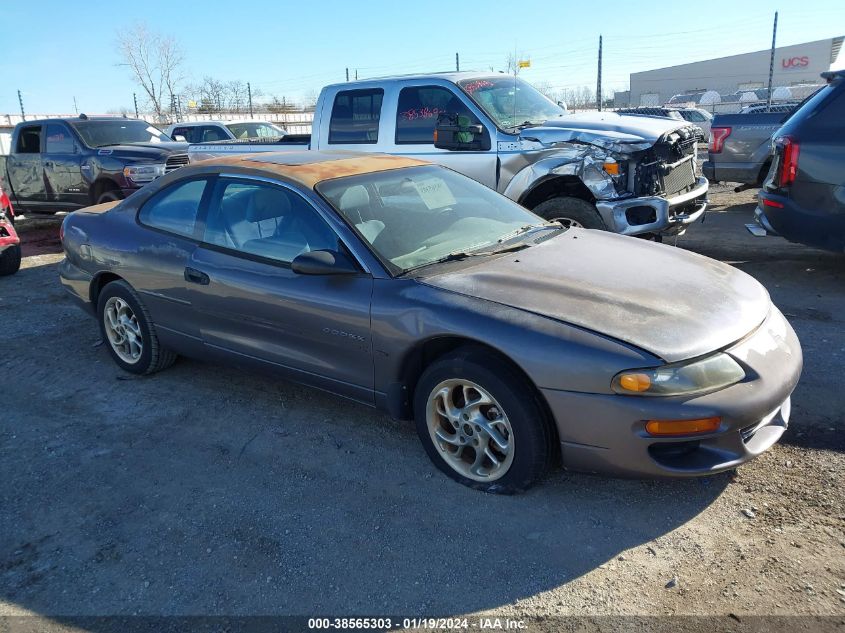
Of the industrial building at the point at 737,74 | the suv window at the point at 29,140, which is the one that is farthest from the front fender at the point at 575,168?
the industrial building at the point at 737,74

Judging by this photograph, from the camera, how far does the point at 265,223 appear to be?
13.1 ft

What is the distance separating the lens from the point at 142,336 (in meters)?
4.73

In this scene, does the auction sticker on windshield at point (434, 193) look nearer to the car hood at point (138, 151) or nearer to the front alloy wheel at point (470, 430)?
the front alloy wheel at point (470, 430)

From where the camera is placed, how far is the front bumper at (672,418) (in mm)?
2730

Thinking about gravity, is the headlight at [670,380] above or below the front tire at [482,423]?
above

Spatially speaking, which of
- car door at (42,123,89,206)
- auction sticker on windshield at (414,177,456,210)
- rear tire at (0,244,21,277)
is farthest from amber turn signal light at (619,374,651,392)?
car door at (42,123,89,206)

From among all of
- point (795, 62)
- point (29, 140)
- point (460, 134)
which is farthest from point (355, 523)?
point (795, 62)

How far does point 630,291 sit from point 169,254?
115 inches

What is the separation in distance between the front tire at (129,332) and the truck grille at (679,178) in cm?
485

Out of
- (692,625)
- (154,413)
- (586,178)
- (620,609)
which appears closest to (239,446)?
(154,413)

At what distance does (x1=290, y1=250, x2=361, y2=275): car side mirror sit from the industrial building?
58.5m

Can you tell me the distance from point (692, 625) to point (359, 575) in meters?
1.27

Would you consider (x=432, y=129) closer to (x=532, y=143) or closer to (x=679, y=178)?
(x=532, y=143)

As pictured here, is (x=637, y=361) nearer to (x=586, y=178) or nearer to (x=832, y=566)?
(x=832, y=566)
